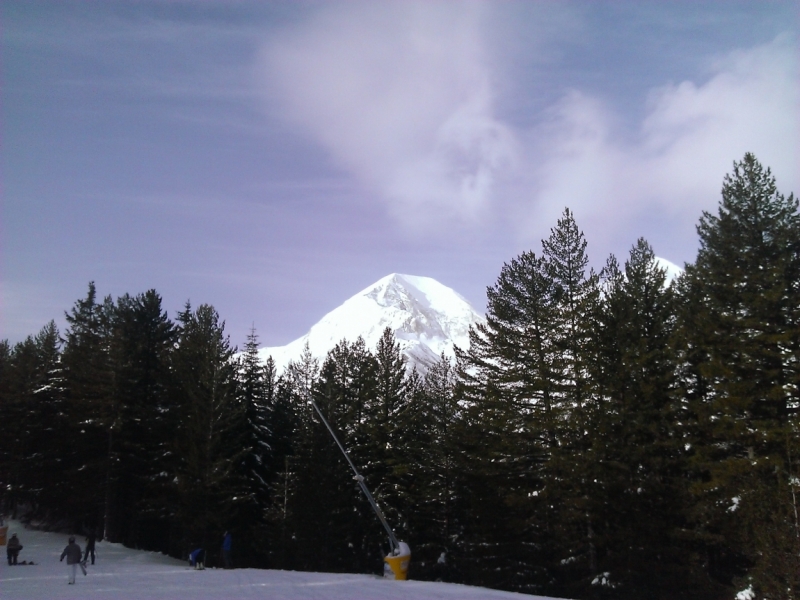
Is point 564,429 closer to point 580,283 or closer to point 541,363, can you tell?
point 541,363

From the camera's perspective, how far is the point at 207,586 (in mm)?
18750

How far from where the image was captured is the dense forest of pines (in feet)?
73.0

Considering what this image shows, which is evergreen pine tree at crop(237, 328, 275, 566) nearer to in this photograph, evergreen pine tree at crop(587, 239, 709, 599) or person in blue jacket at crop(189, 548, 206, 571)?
person in blue jacket at crop(189, 548, 206, 571)

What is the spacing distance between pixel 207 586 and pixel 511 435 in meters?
14.5

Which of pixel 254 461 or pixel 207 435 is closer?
pixel 207 435

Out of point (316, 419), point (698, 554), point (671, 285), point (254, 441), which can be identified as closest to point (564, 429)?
point (698, 554)

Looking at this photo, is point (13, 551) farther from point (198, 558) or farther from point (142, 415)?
point (142, 415)

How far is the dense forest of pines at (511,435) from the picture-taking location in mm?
22250

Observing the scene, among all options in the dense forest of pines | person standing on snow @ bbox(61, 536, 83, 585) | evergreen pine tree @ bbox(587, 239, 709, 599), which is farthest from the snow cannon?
person standing on snow @ bbox(61, 536, 83, 585)

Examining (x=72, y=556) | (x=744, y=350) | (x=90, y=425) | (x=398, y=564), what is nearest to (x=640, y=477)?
(x=744, y=350)

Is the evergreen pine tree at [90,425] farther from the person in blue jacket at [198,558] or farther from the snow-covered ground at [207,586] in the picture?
the person in blue jacket at [198,558]

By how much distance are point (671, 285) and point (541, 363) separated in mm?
7847

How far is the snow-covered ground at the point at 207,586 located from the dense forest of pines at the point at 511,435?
26.6 ft

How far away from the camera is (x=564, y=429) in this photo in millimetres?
26047
